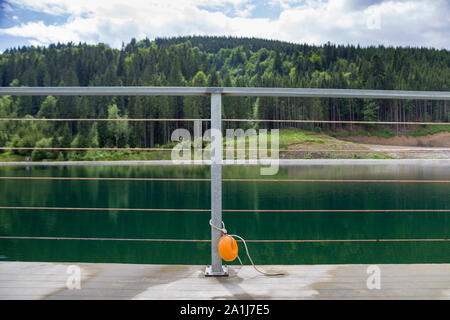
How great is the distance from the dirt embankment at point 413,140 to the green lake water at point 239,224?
26.6 meters

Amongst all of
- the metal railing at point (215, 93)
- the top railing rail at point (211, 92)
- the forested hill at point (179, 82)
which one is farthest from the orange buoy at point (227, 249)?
the forested hill at point (179, 82)

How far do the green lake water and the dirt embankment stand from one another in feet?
87.2

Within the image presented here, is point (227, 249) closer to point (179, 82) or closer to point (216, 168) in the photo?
point (216, 168)

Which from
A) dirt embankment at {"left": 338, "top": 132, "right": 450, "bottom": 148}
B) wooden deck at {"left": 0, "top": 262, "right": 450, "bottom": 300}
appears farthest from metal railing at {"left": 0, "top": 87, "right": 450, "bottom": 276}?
dirt embankment at {"left": 338, "top": 132, "right": 450, "bottom": 148}

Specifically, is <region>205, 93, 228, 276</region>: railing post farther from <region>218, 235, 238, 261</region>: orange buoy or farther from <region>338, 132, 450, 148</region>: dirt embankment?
<region>338, 132, 450, 148</region>: dirt embankment

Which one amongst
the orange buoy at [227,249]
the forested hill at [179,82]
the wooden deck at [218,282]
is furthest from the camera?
the forested hill at [179,82]

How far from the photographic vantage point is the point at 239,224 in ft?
29.9

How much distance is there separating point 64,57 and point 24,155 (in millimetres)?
26074

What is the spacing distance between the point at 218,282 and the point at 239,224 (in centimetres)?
744

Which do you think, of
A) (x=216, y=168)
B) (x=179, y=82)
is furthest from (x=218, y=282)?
(x=179, y=82)

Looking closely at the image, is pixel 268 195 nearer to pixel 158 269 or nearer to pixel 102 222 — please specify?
pixel 102 222

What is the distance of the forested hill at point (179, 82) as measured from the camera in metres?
38.6

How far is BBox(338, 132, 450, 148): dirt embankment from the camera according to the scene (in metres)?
40.8

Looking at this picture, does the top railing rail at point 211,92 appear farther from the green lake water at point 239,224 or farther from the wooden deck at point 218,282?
the green lake water at point 239,224
